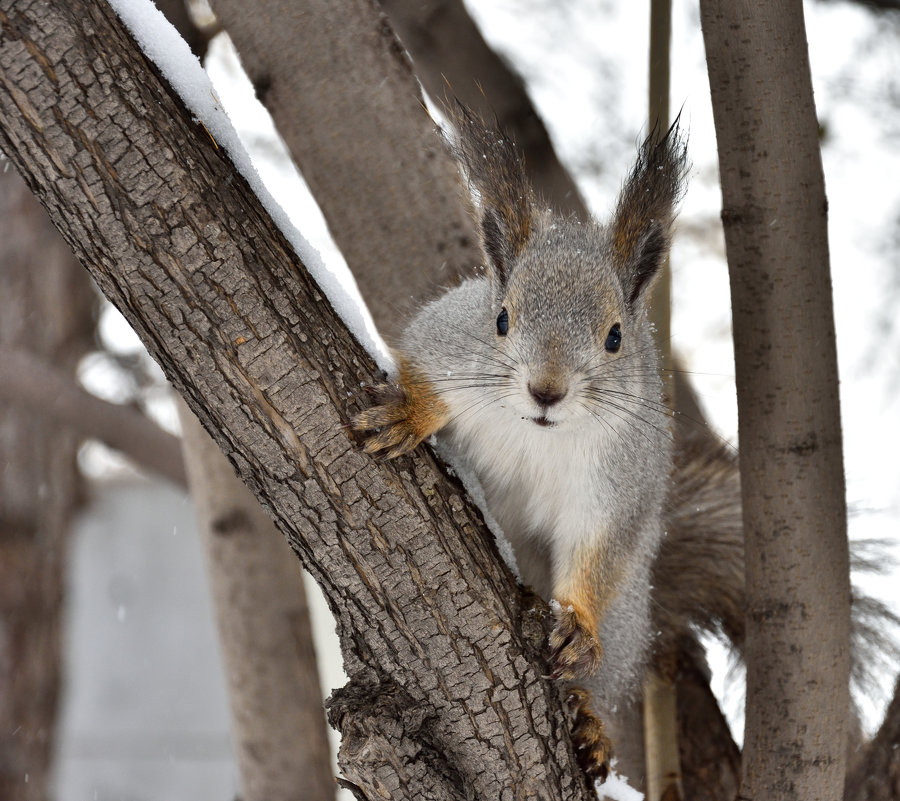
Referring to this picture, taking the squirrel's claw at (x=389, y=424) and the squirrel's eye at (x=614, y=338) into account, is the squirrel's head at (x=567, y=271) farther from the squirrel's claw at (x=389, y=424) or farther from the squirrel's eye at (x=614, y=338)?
the squirrel's claw at (x=389, y=424)

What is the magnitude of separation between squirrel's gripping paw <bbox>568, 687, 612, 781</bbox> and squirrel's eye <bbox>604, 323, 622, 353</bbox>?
53 cm

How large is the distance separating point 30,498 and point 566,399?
A: 10.1 ft

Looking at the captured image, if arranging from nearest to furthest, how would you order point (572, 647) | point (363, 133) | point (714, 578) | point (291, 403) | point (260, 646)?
point (291, 403) → point (572, 647) → point (363, 133) → point (714, 578) → point (260, 646)

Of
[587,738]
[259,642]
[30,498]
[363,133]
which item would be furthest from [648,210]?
[30,498]

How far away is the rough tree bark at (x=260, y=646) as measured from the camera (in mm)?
2117

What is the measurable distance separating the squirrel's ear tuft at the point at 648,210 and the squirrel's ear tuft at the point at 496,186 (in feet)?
0.49

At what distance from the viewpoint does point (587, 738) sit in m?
1.42

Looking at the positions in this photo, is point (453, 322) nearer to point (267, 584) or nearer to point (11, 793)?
point (267, 584)

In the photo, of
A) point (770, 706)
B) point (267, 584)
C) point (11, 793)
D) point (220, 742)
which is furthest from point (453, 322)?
point (220, 742)

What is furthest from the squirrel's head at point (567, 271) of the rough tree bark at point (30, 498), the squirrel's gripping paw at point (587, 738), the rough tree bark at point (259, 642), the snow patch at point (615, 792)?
the rough tree bark at point (30, 498)

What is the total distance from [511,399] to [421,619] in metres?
0.33

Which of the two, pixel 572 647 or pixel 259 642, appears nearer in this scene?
pixel 572 647

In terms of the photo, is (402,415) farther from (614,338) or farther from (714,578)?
(714,578)

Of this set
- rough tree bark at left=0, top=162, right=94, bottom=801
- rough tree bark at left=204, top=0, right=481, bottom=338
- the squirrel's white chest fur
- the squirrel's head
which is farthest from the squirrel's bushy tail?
rough tree bark at left=0, top=162, right=94, bottom=801
